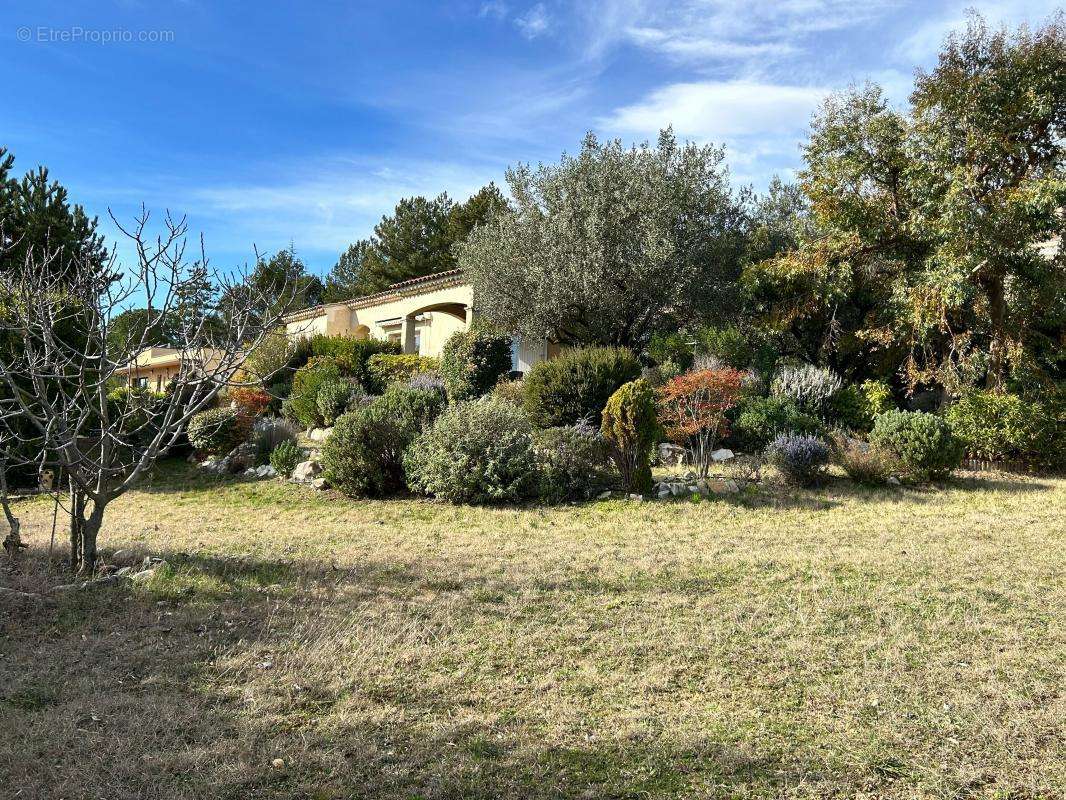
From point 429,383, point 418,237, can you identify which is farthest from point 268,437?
point 418,237

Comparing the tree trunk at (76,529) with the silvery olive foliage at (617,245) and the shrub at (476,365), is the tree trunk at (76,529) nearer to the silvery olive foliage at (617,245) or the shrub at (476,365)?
the shrub at (476,365)

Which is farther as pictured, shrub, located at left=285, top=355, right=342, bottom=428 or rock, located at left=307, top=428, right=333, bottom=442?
shrub, located at left=285, top=355, right=342, bottom=428

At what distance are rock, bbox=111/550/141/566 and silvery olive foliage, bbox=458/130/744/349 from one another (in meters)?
10.7

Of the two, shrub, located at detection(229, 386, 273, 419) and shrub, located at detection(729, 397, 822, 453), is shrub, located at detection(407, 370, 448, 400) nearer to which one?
shrub, located at detection(229, 386, 273, 419)

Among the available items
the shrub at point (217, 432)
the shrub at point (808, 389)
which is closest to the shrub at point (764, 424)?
the shrub at point (808, 389)

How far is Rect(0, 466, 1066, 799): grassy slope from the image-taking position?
2.98 m

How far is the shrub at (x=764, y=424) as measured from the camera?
1111 centimetres

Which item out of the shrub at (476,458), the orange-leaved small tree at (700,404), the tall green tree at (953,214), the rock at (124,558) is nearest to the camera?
the rock at (124,558)

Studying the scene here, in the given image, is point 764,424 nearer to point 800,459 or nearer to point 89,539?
point 800,459

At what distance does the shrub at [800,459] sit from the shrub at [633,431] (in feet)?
5.77

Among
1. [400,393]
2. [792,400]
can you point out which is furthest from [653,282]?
[400,393]

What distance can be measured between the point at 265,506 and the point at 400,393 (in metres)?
2.59

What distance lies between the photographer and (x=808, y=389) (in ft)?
40.2

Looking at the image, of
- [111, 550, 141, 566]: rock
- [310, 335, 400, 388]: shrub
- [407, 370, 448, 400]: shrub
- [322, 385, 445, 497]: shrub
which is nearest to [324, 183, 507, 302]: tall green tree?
[310, 335, 400, 388]: shrub
